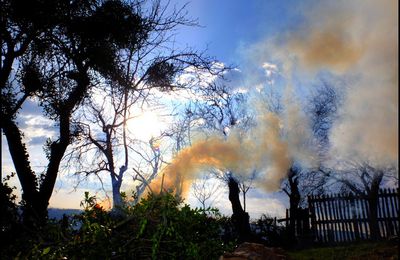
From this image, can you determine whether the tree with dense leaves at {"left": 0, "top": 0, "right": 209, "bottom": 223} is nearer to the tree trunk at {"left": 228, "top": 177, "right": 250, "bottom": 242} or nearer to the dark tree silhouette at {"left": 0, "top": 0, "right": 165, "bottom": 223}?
the dark tree silhouette at {"left": 0, "top": 0, "right": 165, "bottom": 223}

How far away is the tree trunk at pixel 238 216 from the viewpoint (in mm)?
17188

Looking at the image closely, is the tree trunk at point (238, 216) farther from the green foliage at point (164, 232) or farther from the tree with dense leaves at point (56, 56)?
the green foliage at point (164, 232)

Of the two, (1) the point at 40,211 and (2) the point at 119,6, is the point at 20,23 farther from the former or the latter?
(1) the point at 40,211

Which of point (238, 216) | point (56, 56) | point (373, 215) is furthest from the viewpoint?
point (238, 216)

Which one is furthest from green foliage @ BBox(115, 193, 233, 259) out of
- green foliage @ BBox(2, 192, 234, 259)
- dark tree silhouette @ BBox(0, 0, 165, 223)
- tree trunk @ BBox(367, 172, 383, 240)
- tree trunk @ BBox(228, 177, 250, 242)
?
tree trunk @ BBox(228, 177, 250, 242)

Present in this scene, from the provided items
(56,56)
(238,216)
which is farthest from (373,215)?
(56,56)

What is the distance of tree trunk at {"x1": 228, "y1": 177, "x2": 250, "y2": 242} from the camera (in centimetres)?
1719

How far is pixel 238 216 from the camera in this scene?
18906 millimetres

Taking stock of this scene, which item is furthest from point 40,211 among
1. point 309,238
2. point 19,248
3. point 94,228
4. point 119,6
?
point 309,238

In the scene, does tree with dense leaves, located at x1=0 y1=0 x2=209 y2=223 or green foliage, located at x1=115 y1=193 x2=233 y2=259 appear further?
tree with dense leaves, located at x1=0 y1=0 x2=209 y2=223

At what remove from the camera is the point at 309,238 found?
1505 cm

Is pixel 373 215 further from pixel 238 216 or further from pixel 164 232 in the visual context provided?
pixel 164 232

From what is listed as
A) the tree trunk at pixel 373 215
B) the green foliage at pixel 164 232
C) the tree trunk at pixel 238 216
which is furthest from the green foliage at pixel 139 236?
the tree trunk at pixel 238 216

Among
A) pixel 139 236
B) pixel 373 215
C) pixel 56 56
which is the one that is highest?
pixel 56 56
